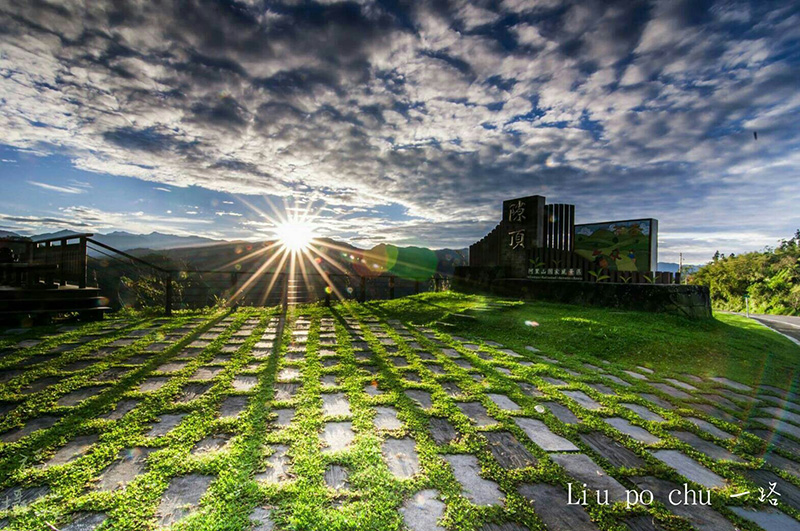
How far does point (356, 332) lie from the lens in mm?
5879

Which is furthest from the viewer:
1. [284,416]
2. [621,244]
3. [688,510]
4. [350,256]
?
[350,256]

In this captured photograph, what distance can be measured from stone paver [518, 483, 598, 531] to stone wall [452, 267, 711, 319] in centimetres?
769

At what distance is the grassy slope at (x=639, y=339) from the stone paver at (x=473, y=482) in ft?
11.4

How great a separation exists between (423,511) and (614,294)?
27.6 feet

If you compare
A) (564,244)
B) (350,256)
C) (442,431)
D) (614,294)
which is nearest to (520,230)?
(564,244)

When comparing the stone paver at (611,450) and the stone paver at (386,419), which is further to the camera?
the stone paver at (386,419)

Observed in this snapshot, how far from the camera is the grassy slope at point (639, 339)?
483 centimetres

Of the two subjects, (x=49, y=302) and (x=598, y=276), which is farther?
(x=598, y=276)

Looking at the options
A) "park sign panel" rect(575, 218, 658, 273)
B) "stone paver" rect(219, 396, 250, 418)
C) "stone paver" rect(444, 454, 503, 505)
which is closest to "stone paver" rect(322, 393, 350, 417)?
"stone paver" rect(219, 396, 250, 418)

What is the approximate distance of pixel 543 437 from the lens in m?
2.35

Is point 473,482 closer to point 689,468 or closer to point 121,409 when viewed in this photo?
point 689,468

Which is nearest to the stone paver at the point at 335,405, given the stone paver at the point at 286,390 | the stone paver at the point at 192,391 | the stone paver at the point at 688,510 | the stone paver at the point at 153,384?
the stone paver at the point at 286,390

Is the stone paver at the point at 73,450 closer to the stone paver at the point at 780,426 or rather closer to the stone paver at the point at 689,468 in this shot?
the stone paver at the point at 689,468

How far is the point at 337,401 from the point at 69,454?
1.70 m
